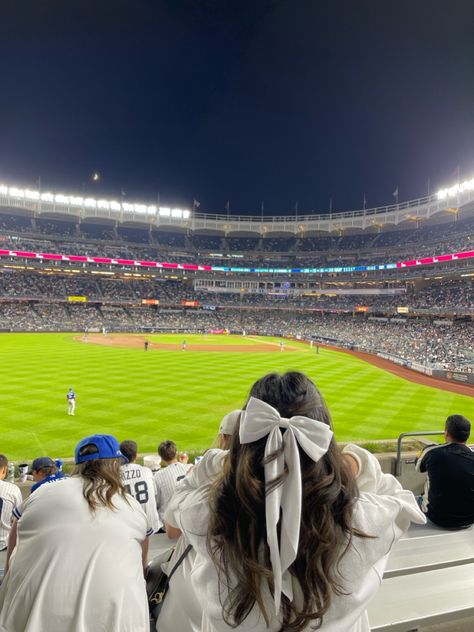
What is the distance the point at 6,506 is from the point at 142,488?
194 centimetres

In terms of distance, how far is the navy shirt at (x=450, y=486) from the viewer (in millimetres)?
4066

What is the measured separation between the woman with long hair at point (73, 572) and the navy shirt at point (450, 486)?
3.53m

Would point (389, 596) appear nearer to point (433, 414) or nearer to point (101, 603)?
point (101, 603)

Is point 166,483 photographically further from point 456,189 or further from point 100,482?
point 456,189

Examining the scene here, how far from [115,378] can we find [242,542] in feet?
78.0

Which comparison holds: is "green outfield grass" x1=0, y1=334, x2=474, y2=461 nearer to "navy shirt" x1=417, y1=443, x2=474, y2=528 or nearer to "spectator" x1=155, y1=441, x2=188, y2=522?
"spectator" x1=155, y1=441, x2=188, y2=522

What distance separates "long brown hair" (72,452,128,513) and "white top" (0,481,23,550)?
3185 millimetres

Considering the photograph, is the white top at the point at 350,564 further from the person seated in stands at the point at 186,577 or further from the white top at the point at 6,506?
the white top at the point at 6,506

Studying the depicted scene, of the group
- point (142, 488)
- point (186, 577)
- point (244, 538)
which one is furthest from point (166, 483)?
point (244, 538)

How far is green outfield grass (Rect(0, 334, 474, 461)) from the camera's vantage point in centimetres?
1403

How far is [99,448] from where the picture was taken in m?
2.84

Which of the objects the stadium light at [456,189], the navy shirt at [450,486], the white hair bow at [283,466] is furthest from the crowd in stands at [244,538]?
the stadium light at [456,189]

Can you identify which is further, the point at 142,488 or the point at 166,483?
the point at 166,483

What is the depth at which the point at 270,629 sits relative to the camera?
1.54 metres
